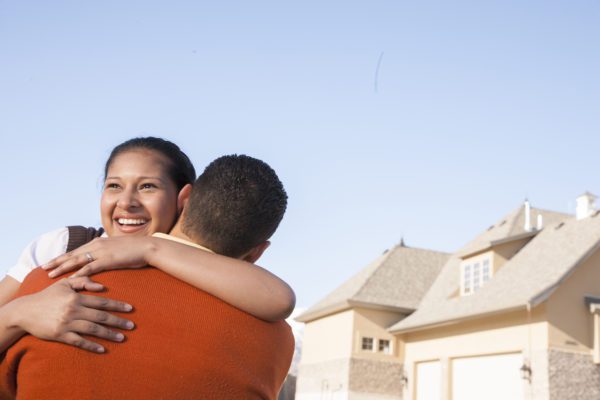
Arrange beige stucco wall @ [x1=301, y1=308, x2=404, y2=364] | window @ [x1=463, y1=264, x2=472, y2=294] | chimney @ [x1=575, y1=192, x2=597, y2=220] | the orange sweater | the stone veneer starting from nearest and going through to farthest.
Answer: the orange sweater < the stone veneer < chimney @ [x1=575, y1=192, x2=597, y2=220] < window @ [x1=463, y1=264, x2=472, y2=294] < beige stucco wall @ [x1=301, y1=308, x2=404, y2=364]

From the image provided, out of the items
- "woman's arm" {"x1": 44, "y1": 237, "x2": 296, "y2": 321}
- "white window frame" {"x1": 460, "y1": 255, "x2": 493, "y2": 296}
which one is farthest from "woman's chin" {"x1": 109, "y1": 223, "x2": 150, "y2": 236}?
"white window frame" {"x1": 460, "y1": 255, "x2": 493, "y2": 296}

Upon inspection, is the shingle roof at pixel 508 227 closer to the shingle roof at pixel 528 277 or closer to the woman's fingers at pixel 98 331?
the shingle roof at pixel 528 277

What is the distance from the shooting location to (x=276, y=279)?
91.8 inches

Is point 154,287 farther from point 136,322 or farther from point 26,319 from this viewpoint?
point 26,319

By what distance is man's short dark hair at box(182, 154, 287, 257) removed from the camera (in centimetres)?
220

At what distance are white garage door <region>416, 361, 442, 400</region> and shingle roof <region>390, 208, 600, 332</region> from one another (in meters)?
1.32

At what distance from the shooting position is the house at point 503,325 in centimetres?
1869

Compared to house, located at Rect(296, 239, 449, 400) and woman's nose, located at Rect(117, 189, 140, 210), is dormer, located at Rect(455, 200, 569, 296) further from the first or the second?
woman's nose, located at Rect(117, 189, 140, 210)

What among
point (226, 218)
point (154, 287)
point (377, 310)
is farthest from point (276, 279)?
point (377, 310)

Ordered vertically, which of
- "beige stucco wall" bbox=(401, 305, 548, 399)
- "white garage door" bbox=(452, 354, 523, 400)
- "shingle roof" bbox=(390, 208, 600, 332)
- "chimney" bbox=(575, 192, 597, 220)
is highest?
"chimney" bbox=(575, 192, 597, 220)

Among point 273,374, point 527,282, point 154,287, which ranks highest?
point 527,282

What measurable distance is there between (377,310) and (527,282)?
8.11 metres

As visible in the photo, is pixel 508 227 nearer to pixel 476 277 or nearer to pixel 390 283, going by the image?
pixel 476 277

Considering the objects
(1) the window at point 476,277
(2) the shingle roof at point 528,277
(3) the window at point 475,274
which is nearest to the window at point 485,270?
(3) the window at point 475,274
